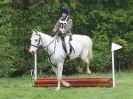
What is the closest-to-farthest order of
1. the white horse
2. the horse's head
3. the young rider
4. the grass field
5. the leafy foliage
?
1. the grass field
2. the horse's head
3. the white horse
4. the young rider
5. the leafy foliage

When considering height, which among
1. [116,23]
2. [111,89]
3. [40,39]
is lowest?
[111,89]

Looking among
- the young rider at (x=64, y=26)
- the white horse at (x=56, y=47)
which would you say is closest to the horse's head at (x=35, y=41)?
the white horse at (x=56, y=47)

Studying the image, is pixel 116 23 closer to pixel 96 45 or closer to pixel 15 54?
pixel 96 45

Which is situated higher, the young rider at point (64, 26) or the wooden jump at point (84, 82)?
the young rider at point (64, 26)

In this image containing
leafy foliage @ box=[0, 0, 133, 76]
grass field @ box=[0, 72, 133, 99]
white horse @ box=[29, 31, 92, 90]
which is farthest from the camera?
leafy foliage @ box=[0, 0, 133, 76]

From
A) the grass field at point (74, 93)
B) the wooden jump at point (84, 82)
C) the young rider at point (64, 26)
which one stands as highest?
the young rider at point (64, 26)

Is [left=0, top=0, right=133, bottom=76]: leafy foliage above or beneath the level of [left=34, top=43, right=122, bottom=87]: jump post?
above

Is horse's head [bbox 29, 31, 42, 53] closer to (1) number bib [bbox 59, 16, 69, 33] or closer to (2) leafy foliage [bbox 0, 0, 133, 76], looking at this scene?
(1) number bib [bbox 59, 16, 69, 33]

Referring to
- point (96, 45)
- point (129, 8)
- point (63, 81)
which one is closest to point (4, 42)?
point (96, 45)

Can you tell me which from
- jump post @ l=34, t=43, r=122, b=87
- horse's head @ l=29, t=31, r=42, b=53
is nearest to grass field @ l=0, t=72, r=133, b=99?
jump post @ l=34, t=43, r=122, b=87

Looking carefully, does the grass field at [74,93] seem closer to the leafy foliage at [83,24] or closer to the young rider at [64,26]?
the young rider at [64,26]

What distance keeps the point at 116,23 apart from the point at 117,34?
2.11ft

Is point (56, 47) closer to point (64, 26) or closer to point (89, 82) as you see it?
point (64, 26)

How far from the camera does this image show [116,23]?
2786 cm
